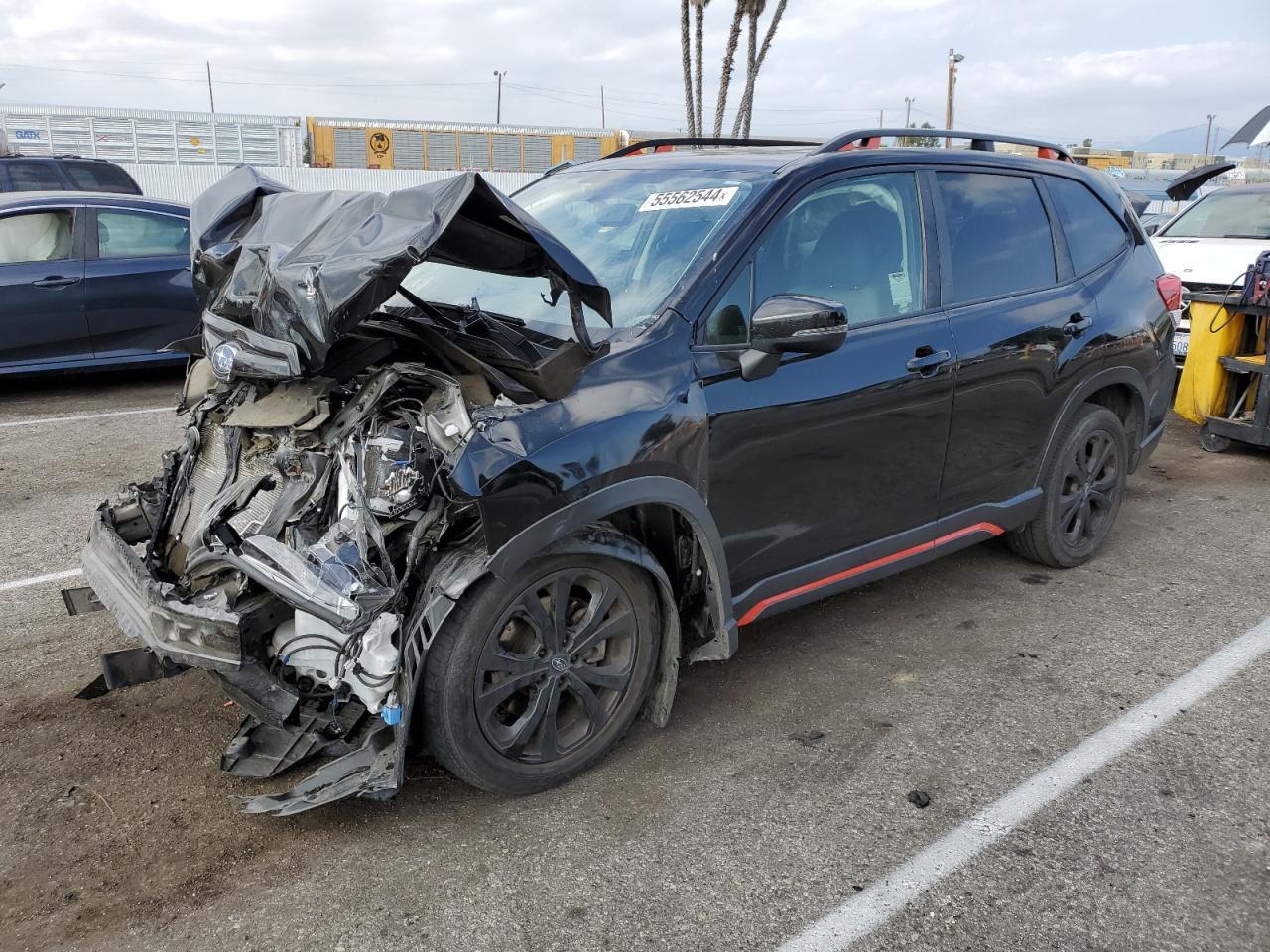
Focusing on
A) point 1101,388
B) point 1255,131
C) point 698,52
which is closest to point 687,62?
point 698,52

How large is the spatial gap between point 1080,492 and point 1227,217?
597 centimetres

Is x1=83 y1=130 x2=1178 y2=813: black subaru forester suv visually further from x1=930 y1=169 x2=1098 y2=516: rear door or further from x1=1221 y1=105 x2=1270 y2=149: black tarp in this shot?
x1=1221 y1=105 x2=1270 y2=149: black tarp

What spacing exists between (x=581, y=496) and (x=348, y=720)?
988mm

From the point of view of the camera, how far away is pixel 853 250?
3.75m

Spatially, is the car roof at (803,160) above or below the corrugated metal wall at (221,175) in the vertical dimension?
below

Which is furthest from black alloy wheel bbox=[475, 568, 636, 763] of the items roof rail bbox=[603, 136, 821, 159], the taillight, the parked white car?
the parked white car

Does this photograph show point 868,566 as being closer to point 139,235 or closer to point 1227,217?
point 1227,217

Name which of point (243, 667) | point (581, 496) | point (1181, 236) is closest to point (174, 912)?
point (243, 667)

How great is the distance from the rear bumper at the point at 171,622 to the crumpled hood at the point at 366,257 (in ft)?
2.51

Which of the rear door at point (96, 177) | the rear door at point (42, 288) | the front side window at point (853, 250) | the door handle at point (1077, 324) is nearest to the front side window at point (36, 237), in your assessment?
the rear door at point (42, 288)

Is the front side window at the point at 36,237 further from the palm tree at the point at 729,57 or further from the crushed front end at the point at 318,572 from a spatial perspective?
the palm tree at the point at 729,57

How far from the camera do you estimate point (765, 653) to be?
415cm

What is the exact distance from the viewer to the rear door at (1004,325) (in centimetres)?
406

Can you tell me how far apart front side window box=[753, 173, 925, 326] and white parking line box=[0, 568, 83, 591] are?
356 centimetres
